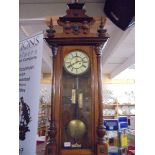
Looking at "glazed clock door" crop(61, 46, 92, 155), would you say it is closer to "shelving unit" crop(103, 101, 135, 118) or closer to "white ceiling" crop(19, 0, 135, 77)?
"white ceiling" crop(19, 0, 135, 77)

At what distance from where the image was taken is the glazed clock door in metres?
1.50

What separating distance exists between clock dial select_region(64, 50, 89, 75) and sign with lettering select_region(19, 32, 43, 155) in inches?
11.8

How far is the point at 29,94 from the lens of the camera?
124 centimetres

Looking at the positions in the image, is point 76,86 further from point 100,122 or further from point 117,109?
point 117,109

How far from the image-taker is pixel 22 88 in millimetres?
1279

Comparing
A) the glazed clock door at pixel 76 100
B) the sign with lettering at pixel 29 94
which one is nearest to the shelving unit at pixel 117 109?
the glazed clock door at pixel 76 100

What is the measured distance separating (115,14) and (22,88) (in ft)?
4.61

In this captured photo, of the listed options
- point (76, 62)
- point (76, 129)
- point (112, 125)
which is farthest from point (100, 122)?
point (112, 125)

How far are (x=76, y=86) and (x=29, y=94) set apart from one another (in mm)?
386

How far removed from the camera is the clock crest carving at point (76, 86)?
4.90ft

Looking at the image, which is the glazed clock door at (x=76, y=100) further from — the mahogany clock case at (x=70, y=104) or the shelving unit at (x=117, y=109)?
the shelving unit at (x=117, y=109)

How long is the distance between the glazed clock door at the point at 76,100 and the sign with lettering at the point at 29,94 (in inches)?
11.6
